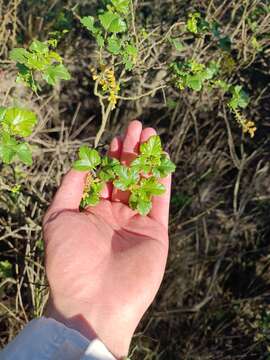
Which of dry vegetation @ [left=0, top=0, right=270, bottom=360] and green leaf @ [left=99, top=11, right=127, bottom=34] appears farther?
dry vegetation @ [left=0, top=0, right=270, bottom=360]

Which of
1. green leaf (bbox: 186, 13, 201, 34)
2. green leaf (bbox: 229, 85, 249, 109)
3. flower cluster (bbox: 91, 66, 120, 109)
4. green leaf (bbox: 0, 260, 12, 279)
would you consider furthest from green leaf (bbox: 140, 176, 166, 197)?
green leaf (bbox: 0, 260, 12, 279)

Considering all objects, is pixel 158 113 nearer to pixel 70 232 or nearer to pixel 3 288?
pixel 3 288

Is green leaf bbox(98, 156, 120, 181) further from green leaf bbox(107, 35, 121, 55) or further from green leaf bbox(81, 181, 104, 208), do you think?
green leaf bbox(107, 35, 121, 55)

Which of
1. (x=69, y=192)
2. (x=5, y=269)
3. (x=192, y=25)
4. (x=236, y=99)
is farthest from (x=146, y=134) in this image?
(x=5, y=269)

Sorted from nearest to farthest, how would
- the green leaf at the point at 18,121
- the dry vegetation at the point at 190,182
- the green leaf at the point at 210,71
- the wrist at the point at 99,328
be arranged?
the green leaf at the point at 18,121 < the wrist at the point at 99,328 < the green leaf at the point at 210,71 < the dry vegetation at the point at 190,182

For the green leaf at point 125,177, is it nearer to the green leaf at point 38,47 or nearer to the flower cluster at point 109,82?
the flower cluster at point 109,82

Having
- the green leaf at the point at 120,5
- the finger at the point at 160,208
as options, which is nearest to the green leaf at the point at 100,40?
the green leaf at the point at 120,5

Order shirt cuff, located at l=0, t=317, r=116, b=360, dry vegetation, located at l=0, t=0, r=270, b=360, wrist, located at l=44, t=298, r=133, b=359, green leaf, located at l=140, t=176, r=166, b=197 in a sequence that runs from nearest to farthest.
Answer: shirt cuff, located at l=0, t=317, r=116, b=360 < wrist, located at l=44, t=298, r=133, b=359 < green leaf, located at l=140, t=176, r=166, b=197 < dry vegetation, located at l=0, t=0, r=270, b=360

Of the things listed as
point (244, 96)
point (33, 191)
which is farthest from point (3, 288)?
point (244, 96)
